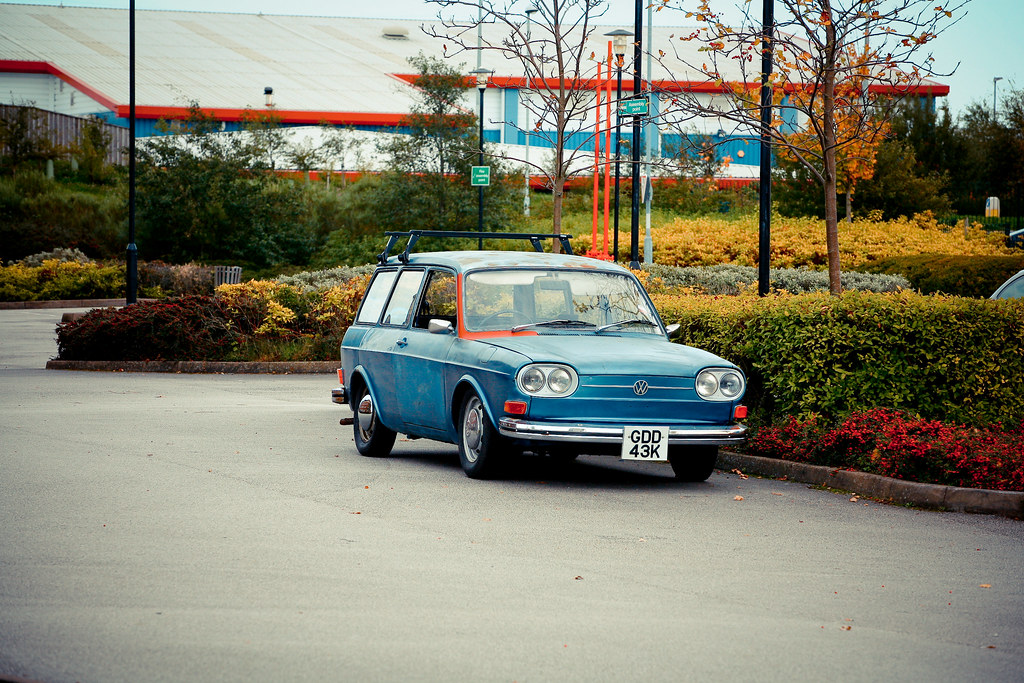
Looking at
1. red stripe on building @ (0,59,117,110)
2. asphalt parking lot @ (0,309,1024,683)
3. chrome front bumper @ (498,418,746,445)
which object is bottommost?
asphalt parking lot @ (0,309,1024,683)

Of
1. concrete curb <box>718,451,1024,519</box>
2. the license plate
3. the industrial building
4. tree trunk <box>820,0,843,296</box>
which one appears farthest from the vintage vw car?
the industrial building

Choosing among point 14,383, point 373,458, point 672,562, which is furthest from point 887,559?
point 14,383

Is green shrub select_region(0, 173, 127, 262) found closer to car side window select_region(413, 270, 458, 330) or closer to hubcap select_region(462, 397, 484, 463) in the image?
car side window select_region(413, 270, 458, 330)

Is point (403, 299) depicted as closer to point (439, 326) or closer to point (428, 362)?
point (428, 362)

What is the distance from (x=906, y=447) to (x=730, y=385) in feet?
4.36

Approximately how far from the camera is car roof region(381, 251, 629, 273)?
423 inches

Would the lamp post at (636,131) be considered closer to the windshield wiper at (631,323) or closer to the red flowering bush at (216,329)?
the red flowering bush at (216,329)

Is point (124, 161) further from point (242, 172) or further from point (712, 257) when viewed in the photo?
point (712, 257)

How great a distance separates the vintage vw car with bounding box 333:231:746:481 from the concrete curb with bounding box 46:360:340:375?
9.39 metres

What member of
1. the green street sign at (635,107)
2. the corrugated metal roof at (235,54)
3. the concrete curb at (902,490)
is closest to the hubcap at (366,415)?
the concrete curb at (902,490)

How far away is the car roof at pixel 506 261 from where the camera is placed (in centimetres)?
1075

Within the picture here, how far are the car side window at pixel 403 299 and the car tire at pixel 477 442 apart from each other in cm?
155

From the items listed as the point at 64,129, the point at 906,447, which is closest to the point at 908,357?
the point at 906,447

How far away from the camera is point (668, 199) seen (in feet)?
181
